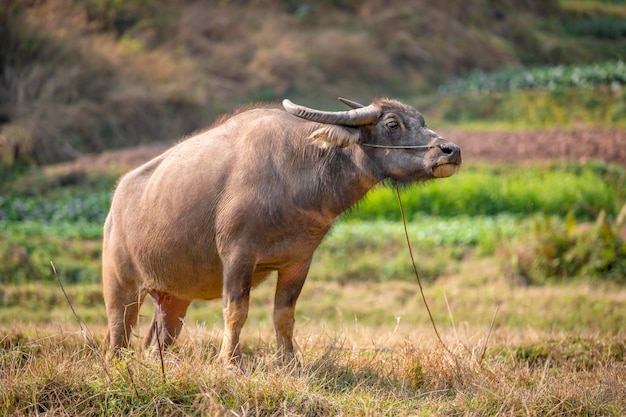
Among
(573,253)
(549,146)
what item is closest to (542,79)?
(549,146)

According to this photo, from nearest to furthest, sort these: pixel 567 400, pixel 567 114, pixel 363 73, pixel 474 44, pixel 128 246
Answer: pixel 567 400 < pixel 128 246 < pixel 567 114 < pixel 363 73 < pixel 474 44

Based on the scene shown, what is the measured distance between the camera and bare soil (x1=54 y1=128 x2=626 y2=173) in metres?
19.2

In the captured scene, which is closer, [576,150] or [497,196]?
[497,196]

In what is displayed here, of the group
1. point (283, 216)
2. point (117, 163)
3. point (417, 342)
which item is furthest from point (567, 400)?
point (117, 163)

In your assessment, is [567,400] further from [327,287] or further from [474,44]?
[474,44]

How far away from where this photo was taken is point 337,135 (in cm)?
552

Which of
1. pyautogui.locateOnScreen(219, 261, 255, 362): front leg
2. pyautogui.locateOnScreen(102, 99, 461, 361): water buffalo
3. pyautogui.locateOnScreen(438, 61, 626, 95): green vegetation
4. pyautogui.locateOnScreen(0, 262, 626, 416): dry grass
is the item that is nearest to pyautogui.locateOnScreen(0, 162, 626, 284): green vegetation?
pyautogui.locateOnScreen(0, 262, 626, 416): dry grass

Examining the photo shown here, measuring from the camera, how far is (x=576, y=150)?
1975cm

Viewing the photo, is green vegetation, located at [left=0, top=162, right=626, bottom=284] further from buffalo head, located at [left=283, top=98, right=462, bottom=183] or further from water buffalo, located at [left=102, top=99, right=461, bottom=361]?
buffalo head, located at [left=283, top=98, right=462, bottom=183]

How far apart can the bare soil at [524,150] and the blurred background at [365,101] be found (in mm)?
71

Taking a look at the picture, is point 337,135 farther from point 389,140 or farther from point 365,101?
point 365,101

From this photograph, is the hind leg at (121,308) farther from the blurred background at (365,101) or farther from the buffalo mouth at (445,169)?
the buffalo mouth at (445,169)

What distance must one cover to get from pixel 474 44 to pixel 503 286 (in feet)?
75.4

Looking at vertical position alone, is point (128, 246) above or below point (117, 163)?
above
